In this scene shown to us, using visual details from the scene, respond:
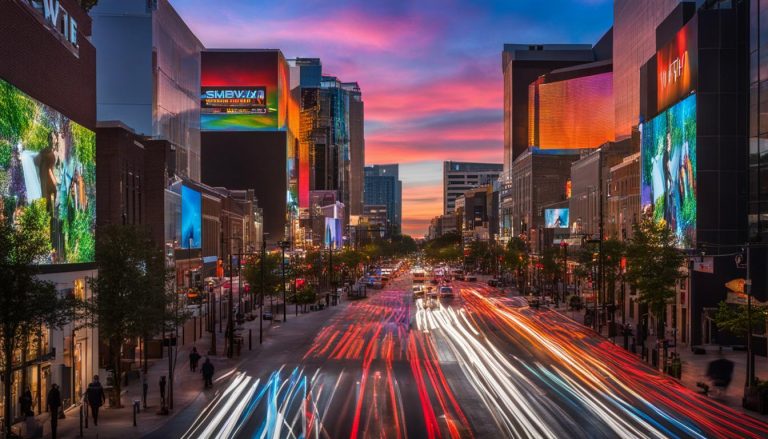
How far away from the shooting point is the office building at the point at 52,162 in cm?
2838

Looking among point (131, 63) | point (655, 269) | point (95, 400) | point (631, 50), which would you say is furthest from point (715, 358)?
point (631, 50)

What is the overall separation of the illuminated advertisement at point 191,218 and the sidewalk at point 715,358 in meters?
60.9

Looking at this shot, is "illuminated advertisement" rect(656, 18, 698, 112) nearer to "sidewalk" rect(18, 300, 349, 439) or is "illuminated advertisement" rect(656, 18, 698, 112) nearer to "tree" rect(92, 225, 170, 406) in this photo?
"sidewalk" rect(18, 300, 349, 439)

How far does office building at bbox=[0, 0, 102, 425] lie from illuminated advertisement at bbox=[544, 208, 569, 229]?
5213 inches

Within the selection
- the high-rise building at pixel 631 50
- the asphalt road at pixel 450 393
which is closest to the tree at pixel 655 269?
the asphalt road at pixel 450 393

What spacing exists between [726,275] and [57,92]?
42.8 metres

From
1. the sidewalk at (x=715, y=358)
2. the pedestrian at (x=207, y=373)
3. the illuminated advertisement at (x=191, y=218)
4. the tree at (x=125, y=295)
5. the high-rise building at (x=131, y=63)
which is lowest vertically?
the sidewalk at (x=715, y=358)

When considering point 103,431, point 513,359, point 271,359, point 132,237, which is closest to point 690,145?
point 513,359

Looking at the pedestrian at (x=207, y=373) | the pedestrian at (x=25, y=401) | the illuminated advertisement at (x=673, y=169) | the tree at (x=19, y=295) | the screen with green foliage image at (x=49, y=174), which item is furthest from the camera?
the illuminated advertisement at (x=673, y=169)

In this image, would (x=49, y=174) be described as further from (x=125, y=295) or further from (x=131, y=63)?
(x=131, y=63)

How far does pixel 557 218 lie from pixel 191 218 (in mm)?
82836

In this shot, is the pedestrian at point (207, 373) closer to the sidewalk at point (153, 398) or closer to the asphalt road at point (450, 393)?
the sidewalk at point (153, 398)

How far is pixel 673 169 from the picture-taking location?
6297 cm

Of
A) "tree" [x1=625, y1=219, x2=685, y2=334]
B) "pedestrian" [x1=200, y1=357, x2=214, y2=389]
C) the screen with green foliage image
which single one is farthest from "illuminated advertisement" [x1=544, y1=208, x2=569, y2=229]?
"pedestrian" [x1=200, y1=357, x2=214, y2=389]
